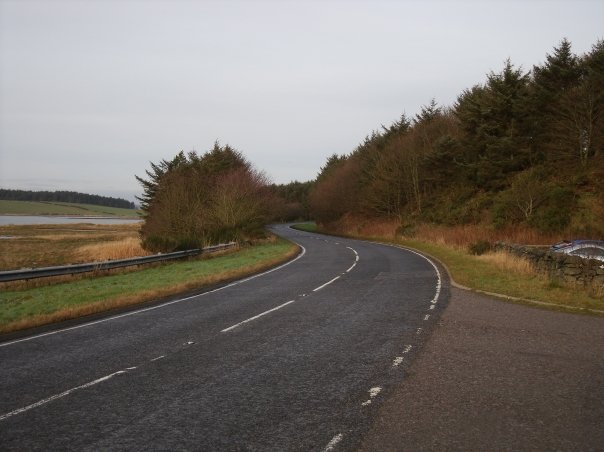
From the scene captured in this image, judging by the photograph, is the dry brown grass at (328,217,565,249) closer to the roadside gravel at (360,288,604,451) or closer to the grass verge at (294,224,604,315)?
the grass verge at (294,224,604,315)

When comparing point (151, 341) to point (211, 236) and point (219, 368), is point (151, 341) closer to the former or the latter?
point (219, 368)

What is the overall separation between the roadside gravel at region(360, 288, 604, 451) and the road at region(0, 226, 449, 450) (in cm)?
33

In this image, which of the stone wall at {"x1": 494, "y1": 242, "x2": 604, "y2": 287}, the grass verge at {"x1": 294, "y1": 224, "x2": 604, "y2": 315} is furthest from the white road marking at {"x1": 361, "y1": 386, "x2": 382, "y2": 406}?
the stone wall at {"x1": 494, "y1": 242, "x2": 604, "y2": 287}

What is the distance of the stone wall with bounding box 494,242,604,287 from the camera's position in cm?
1297

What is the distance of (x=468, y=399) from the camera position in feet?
16.8

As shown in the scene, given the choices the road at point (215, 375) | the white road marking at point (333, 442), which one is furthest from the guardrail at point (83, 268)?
the white road marking at point (333, 442)

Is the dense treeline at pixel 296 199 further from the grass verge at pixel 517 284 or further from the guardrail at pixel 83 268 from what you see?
the grass verge at pixel 517 284

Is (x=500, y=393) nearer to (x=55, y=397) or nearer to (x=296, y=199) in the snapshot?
(x=55, y=397)

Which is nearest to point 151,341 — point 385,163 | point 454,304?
point 454,304

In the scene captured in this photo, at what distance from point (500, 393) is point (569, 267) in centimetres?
1044

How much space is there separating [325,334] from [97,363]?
3.87 metres

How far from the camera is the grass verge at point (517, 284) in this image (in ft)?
36.1

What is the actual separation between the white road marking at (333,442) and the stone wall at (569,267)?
38.2 ft

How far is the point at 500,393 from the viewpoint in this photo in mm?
5285
